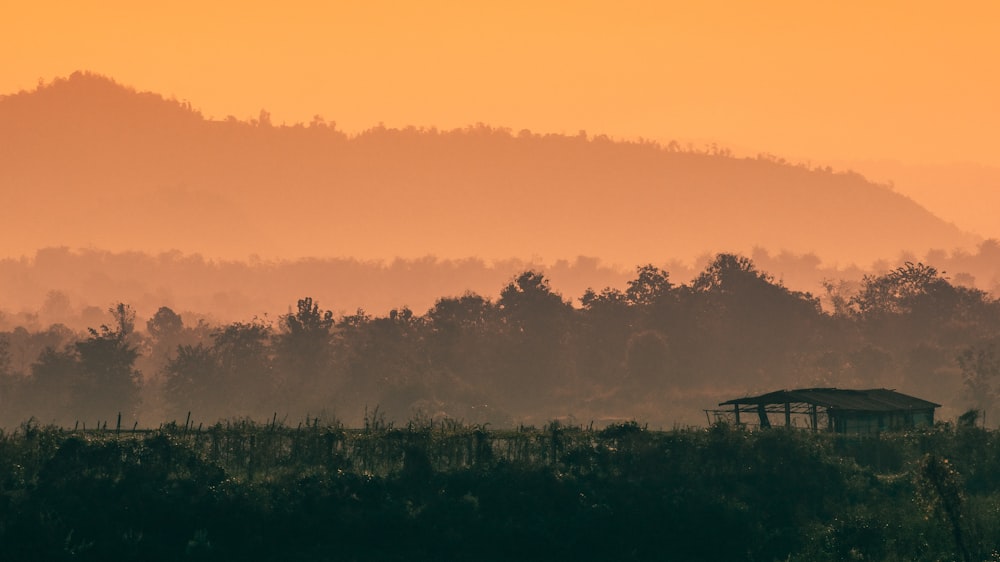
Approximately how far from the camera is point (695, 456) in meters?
68.9

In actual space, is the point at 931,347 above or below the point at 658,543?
above

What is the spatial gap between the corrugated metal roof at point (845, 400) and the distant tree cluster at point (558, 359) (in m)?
52.2

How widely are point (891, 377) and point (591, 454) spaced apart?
95.5 meters

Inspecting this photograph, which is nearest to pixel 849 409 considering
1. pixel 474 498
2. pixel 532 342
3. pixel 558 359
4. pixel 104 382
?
pixel 474 498

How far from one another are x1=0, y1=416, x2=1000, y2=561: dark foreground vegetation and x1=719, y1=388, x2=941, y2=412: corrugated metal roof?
11337 mm

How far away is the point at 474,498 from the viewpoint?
64.1 meters

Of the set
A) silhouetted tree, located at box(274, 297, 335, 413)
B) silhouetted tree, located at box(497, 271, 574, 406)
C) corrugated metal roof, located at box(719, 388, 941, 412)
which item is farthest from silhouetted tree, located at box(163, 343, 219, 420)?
corrugated metal roof, located at box(719, 388, 941, 412)

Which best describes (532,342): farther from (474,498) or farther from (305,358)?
(474,498)

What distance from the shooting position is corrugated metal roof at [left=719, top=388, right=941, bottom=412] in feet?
273

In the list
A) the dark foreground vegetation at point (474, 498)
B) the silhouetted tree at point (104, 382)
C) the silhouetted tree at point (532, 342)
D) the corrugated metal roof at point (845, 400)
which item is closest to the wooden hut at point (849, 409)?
the corrugated metal roof at point (845, 400)

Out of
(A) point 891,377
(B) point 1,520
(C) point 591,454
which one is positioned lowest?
(B) point 1,520

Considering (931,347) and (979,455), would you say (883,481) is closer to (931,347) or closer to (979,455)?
(979,455)

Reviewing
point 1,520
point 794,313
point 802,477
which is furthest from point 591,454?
point 794,313

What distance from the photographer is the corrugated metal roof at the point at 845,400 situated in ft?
273
